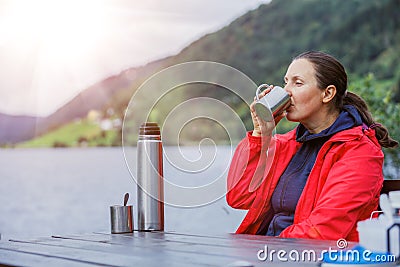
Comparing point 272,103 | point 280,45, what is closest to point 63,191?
point 280,45

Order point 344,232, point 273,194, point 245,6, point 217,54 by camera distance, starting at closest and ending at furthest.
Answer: point 344,232 → point 273,194 → point 217,54 → point 245,6

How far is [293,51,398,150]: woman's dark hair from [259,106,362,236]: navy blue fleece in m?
0.04

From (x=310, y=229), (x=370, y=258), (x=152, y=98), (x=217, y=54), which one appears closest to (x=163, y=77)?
(x=152, y=98)

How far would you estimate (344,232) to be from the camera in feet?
5.35

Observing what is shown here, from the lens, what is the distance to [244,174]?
6.41 feet

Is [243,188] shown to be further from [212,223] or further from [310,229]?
[212,223]

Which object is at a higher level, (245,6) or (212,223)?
(245,6)

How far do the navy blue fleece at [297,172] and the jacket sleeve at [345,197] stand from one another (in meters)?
0.12

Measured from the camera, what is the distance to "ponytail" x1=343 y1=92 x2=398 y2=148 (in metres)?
1.85

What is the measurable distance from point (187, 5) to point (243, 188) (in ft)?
30.1

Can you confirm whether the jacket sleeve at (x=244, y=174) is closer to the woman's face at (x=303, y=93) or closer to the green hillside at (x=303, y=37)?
the woman's face at (x=303, y=93)

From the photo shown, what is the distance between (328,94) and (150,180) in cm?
53

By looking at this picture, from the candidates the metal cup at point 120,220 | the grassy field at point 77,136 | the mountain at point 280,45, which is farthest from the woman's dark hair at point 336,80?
the grassy field at point 77,136

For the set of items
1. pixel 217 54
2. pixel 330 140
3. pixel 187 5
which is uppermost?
pixel 187 5
